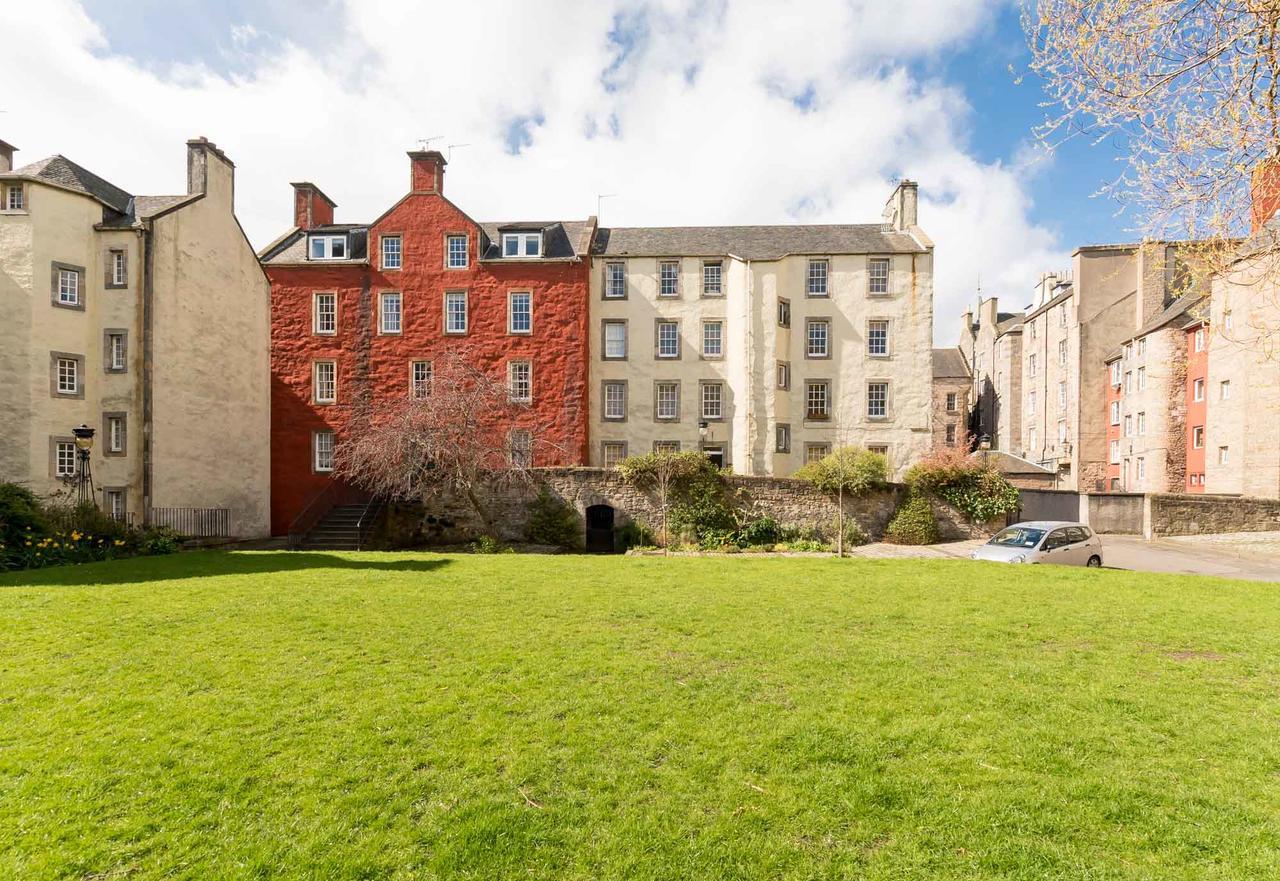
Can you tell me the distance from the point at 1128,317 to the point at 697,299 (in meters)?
29.4

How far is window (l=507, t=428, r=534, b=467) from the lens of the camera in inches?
945

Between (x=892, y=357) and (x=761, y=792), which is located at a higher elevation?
(x=892, y=357)

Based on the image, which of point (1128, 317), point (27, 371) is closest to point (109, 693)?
point (27, 371)

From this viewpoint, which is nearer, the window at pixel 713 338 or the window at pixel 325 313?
the window at pixel 325 313

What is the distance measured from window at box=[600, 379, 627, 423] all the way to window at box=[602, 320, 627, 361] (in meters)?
1.21

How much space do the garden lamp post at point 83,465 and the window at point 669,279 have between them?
22399 millimetres

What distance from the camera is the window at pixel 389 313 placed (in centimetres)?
2905

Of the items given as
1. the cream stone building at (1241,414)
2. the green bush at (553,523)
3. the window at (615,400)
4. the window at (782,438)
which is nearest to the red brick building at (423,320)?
the window at (615,400)

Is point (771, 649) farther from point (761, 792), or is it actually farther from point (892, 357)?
point (892, 357)

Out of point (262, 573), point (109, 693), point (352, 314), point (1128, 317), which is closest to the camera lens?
point (109, 693)

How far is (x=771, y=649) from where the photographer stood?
7.91m

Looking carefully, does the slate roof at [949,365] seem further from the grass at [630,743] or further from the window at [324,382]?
the grass at [630,743]

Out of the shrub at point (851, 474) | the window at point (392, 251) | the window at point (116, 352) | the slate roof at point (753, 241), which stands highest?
the slate roof at point (753, 241)

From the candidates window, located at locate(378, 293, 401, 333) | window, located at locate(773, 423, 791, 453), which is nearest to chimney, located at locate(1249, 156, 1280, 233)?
window, located at locate(773, 423, 791, 453)
